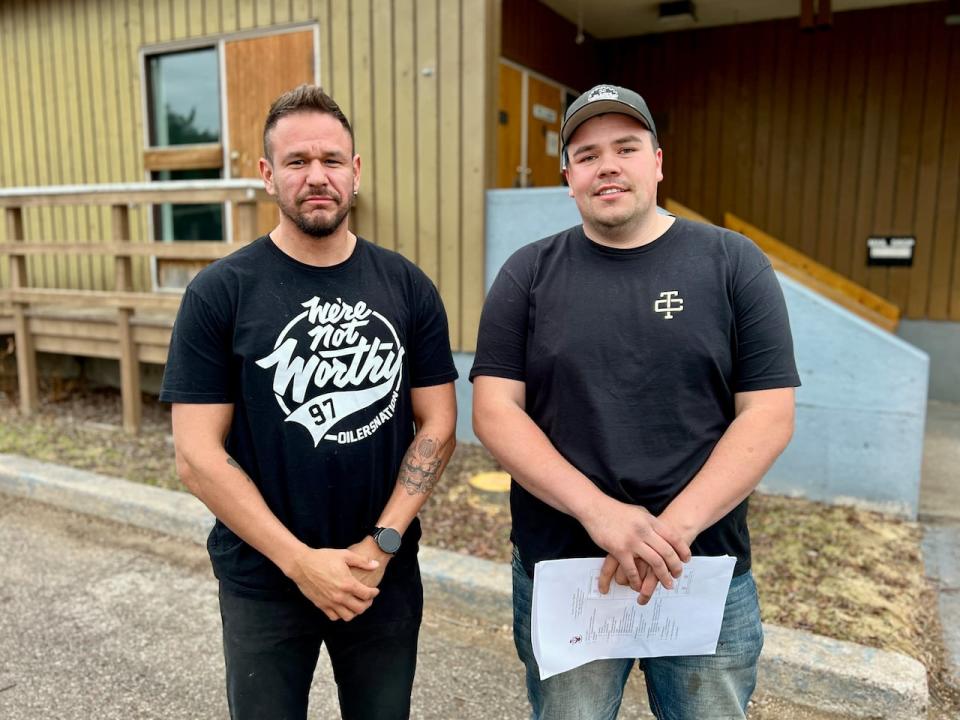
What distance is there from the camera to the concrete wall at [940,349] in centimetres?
659

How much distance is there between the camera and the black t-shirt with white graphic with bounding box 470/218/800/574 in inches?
61.5

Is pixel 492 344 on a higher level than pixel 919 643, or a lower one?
higher

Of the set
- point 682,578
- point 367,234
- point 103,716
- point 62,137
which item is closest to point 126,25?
point 62,137

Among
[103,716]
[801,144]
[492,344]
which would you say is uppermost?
[801,144]

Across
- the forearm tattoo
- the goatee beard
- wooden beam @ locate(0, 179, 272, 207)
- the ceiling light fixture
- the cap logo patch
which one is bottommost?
the forearm tattoo

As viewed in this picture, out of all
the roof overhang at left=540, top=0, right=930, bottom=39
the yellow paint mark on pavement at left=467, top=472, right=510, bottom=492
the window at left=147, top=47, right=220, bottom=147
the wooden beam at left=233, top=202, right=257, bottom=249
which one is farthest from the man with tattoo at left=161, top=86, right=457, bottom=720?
the roof overhang at left=540, top=0, right=930, bottom=39

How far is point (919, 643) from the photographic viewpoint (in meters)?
2.84

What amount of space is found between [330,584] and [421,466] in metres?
0.33

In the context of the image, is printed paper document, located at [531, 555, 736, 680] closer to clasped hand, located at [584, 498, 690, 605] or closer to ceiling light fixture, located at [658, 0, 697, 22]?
clasped hand, located at [584, 498, 690, 605]

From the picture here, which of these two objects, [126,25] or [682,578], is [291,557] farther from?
[126,25]

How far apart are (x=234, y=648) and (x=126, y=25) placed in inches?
258

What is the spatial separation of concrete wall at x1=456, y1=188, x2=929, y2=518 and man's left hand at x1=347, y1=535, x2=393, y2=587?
3300mm

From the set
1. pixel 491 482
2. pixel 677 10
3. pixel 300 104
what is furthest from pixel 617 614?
pixel 677 10

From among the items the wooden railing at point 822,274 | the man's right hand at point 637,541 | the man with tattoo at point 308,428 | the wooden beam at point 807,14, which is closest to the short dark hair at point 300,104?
the man with tattoo at point 308,428
